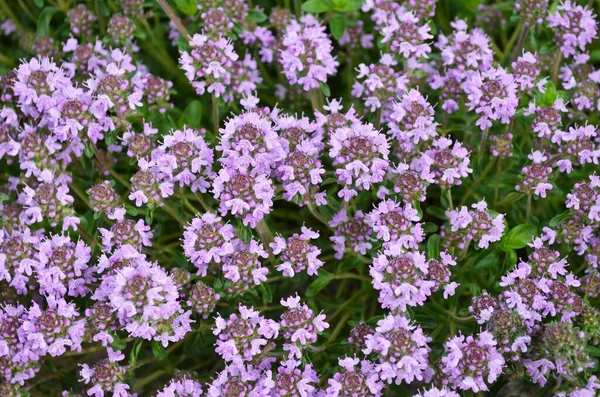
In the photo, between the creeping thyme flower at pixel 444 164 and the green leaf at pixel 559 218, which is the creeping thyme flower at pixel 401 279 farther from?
the green leaf at pixel 559 218

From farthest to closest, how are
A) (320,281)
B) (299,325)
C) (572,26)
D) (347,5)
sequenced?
(347,5) → (572,26) → (320,281) → (299,325)

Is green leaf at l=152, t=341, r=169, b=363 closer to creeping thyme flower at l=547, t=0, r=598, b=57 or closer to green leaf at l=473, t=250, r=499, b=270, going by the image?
green leaf at l=473, t=250, r=499, b=270

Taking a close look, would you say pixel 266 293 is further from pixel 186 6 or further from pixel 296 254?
pixel 186 6

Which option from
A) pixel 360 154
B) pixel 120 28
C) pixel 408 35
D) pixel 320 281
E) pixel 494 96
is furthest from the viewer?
pixel 120 28

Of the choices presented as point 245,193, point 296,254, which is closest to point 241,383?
point 296,254

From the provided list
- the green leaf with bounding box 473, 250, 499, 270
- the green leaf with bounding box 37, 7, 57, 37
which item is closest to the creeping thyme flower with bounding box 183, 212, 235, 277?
the green leaf with bounding box 473, 250, 499, 270

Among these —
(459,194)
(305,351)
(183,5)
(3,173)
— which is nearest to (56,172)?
(3,173)

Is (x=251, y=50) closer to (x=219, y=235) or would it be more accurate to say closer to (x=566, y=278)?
(x=219, y=235)

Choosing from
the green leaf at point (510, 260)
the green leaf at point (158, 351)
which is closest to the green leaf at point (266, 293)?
the green leaf at point (158, 351)
